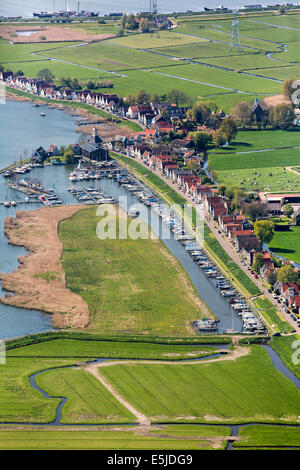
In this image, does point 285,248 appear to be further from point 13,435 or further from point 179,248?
point 13,435

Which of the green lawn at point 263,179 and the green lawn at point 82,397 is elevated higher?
the green lawn at point 263,179

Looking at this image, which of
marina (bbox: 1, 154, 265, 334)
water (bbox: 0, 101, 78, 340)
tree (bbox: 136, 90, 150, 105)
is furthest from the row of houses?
marina (bbox: 1, 154, 265, 334)

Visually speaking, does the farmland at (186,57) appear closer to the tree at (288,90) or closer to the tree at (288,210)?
the tree at (288,90)

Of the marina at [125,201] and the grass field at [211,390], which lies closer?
the grass field at [211,390]

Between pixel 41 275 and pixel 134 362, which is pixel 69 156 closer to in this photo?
pixel 41 275

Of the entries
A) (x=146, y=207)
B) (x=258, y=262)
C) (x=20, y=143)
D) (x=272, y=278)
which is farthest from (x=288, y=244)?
(x=20, y=143)

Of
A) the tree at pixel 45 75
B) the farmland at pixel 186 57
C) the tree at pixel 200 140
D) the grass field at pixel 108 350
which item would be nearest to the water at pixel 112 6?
the farmland at pixel 186 57

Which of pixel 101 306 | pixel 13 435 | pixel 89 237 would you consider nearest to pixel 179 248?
pixel 89 237

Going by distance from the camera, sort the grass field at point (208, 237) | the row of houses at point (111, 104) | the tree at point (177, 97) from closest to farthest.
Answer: the grass field at point (208, 237) → the row of houses at point (111, 104) → the tree at point (177, 97)
